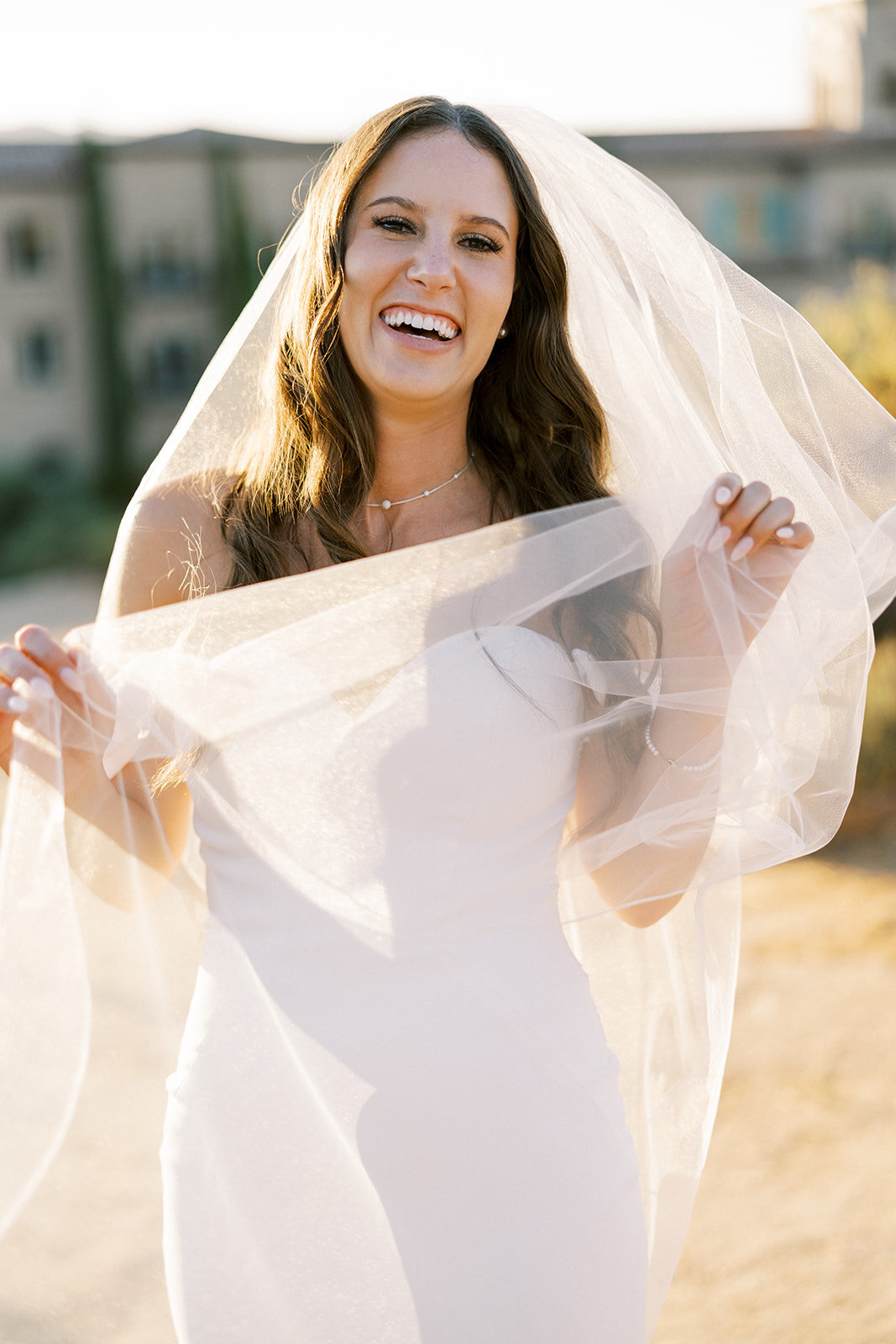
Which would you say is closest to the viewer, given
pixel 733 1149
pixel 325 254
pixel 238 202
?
pixel 325 254

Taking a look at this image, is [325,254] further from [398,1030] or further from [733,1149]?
[733,1149]

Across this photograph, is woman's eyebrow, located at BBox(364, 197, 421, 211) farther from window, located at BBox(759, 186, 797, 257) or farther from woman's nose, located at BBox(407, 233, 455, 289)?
window, located at BBox(759, 186, 797, 257)

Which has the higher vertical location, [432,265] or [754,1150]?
[432,265]

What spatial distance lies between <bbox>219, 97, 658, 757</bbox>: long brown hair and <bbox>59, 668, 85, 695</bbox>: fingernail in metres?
0.41

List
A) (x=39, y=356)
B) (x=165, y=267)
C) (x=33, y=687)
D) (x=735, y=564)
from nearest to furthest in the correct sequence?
(x=33, y=687) → (x=735, y=564) → (x=39, y=356) → (x=165, y=267)

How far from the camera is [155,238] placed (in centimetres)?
2689

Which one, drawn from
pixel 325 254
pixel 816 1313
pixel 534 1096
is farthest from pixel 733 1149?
pixel 325 254

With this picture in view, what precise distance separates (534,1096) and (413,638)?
0.73m

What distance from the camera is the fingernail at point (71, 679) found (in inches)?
65.1

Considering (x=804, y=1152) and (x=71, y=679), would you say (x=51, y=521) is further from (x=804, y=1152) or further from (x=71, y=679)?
(x=71, y=679)

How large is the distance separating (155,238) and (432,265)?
2737 cm

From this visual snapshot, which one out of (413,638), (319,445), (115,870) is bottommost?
(115,870)

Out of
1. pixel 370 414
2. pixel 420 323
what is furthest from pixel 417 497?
pixel 420 323

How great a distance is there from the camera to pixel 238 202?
25359 mm
